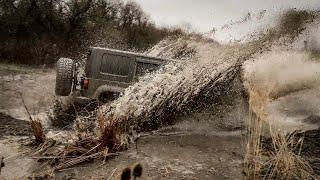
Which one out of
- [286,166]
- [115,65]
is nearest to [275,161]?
[286,166]

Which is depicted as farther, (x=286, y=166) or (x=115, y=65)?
(x=115, y=65)

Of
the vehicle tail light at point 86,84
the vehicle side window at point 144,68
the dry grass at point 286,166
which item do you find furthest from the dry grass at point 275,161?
the vehicle tail light at point 86,84

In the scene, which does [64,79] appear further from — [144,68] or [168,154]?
[168,154]

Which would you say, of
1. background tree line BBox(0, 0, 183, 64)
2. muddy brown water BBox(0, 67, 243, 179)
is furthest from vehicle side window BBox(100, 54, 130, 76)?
background tree line BBox(0, 0, 183, 64)

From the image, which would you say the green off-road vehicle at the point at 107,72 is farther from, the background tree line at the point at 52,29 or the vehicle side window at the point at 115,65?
the background tree line at the point at 52,29

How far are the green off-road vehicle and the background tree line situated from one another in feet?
51.1

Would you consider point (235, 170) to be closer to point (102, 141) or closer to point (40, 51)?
point (102, 141)

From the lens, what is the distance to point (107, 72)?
1106 centimetres

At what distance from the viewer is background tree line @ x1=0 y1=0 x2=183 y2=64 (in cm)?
2797

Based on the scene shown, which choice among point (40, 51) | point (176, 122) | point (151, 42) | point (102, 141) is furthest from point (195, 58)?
point (151, 42)

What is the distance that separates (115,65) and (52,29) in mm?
21652

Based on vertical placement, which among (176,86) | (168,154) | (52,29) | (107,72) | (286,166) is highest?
(52,29)

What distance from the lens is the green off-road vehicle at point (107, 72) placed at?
10930 mm

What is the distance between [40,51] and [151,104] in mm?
19494
